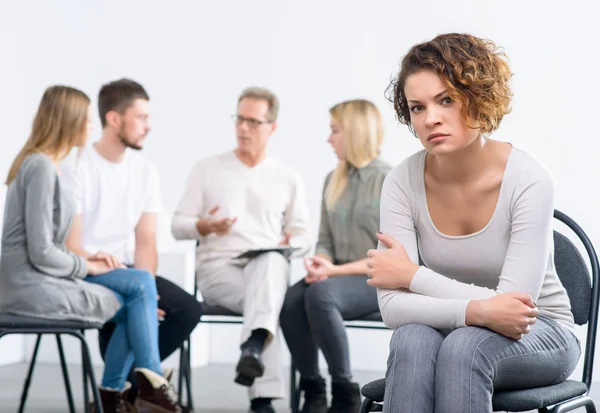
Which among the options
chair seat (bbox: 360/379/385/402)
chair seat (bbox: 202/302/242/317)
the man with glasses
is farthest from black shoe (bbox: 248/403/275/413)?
chair seat (bbox: 360/379/385/402)

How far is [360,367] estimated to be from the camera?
16.0 ft

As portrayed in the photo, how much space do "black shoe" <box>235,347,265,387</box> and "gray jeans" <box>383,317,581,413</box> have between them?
1.37 m

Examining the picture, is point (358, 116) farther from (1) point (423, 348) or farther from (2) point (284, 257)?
(1) point (423, 348)

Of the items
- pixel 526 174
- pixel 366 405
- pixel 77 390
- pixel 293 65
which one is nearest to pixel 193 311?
pixel 77 390

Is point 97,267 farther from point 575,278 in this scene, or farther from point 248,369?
point 575,278

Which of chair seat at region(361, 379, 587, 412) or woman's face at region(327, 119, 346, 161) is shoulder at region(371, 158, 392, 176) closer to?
woman's face at region(327, 119, 346, 161)

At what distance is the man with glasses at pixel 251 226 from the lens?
9.91 ft

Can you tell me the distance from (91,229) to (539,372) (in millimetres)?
1985

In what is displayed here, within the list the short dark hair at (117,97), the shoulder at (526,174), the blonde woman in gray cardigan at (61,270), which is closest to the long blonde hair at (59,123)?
the blonde woman in gray cardigan at (61,270)

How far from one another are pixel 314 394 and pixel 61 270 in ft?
3.18

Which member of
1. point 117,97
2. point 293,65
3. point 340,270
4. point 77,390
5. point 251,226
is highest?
point 293,65

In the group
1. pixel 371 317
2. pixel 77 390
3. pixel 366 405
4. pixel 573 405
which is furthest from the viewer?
pixel 77 390

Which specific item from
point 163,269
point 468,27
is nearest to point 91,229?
point 163,269

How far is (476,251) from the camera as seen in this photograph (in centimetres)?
162
